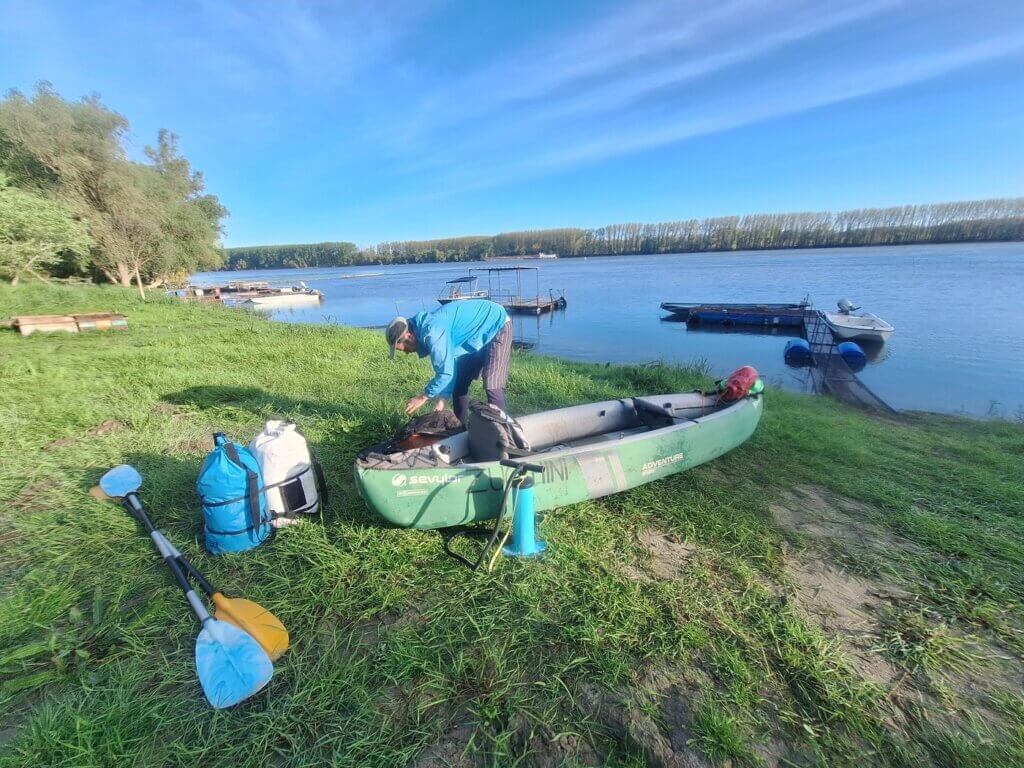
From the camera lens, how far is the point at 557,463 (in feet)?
9.96

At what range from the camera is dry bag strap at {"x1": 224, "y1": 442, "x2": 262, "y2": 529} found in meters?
2.70

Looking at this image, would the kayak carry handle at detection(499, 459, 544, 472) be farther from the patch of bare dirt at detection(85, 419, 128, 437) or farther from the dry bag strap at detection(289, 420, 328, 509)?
the patch of bare dirt at detection(85, 419, 128, 437)

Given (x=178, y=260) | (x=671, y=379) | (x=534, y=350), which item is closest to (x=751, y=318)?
(x=534, y=350)

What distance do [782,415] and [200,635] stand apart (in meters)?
7.11

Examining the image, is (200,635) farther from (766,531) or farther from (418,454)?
(766,531)

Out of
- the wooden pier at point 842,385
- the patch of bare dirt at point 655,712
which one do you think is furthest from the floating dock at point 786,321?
the patch of bare dirt at point 655,712

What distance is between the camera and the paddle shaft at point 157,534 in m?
2.41

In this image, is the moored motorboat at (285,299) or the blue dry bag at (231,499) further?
the moored motorboat at (285,299)

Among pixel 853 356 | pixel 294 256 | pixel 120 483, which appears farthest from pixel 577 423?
pixel 294 256

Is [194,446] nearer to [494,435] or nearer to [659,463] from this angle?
[494,435]

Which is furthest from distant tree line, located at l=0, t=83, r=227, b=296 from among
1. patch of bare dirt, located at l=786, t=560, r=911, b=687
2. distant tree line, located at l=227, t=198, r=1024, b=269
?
distant tree line, located at l=227, t=198, r=1024, b=269

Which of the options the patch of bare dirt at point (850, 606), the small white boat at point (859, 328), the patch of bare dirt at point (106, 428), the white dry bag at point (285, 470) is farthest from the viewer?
the small white boat at point (859, 328)

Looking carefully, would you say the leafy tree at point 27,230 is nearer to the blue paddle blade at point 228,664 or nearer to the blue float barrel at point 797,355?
the blue paddle blade at point 228,664

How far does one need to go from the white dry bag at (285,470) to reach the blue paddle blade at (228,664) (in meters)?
0.89
